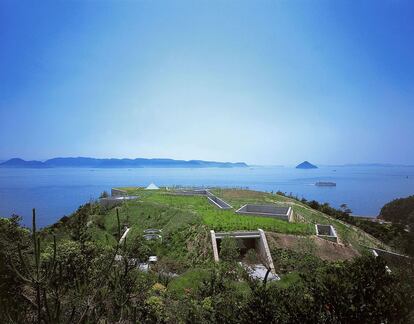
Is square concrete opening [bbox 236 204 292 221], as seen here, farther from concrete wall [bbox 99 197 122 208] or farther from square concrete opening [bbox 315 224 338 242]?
concrete wall [bbox 99 197 122 208]

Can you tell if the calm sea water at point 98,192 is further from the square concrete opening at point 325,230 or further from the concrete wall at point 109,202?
the square concrete opening at point 325,230

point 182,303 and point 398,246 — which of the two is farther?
point 398,246

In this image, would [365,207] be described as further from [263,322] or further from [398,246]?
[263,322]

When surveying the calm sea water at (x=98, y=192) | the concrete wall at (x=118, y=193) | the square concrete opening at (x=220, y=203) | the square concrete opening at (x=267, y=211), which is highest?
the concrete wall at (x=118, y=193)

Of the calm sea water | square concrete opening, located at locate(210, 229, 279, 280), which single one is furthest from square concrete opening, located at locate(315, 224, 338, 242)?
the calm sea water

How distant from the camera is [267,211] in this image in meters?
23.8

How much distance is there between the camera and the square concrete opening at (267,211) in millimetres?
21400

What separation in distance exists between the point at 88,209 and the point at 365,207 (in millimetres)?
55024

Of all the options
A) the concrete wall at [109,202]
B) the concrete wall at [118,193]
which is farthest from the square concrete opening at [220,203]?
the concrete wall at [118,193]

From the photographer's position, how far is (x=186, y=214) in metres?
20.9

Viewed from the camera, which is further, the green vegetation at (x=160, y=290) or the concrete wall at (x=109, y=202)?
the concrete wall at (x=109, y=202)

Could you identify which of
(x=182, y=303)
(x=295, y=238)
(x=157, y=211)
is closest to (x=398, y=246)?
(x=295, y=238)

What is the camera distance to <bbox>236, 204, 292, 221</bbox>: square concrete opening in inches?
843

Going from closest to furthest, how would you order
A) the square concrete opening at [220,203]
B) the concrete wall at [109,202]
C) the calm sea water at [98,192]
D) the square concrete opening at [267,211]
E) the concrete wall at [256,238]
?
the concrete wall at [256,238], the square concrete opening at [267,211], the square concrete opening at [220,203], the concrete wall at [109,202], the calm sea water at [98,192]
